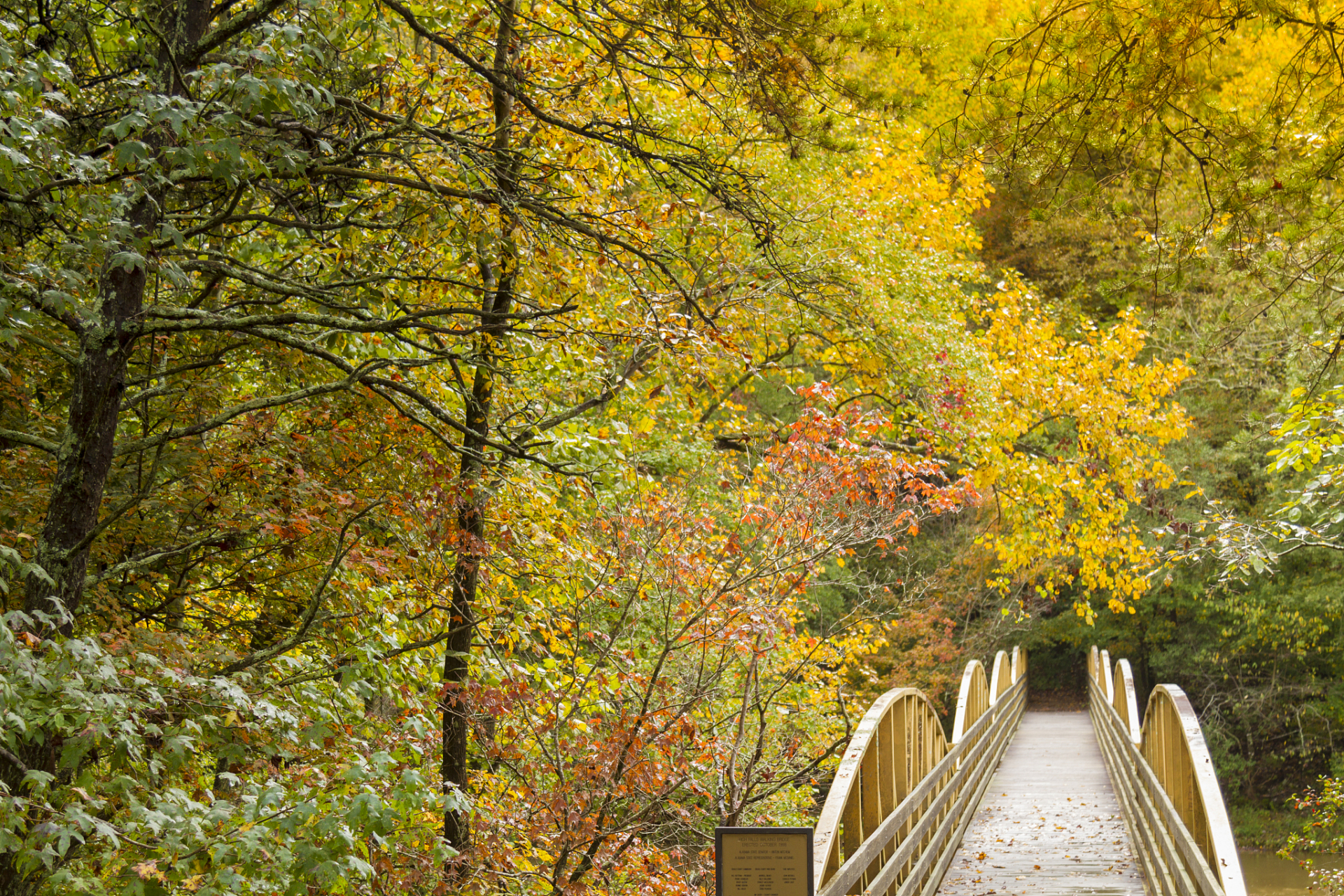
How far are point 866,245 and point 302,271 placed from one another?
6.94 m

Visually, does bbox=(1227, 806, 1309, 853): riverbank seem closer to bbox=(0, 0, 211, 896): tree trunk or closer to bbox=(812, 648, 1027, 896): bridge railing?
bbox=(812, 648, 1027, 896): bridge railing

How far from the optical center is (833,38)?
568 centimetres

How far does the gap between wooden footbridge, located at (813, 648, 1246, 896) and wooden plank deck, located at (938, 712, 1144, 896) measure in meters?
0.02

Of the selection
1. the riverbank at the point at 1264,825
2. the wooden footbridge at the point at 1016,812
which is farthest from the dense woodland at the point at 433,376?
the riverbank at the point at 1264,825

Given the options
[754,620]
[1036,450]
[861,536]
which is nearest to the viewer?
[754,620]

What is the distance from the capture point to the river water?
2009cm

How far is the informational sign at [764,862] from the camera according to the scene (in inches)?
149

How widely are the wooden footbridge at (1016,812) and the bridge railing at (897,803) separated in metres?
0.01

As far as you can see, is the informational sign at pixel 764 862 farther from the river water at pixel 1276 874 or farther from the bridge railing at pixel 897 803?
the river water at pixel 1276 874

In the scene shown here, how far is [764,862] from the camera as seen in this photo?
383cm

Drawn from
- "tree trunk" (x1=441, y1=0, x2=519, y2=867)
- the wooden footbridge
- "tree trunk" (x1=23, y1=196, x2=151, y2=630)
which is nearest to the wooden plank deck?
the wooden footbridge

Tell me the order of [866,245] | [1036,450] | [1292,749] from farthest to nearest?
1. [1292,749]
2. [1036,450]
3. [866,245]

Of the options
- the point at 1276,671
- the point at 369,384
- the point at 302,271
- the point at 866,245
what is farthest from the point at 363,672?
the point at 1276,671

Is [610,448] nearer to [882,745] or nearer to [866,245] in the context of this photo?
[882,745]
